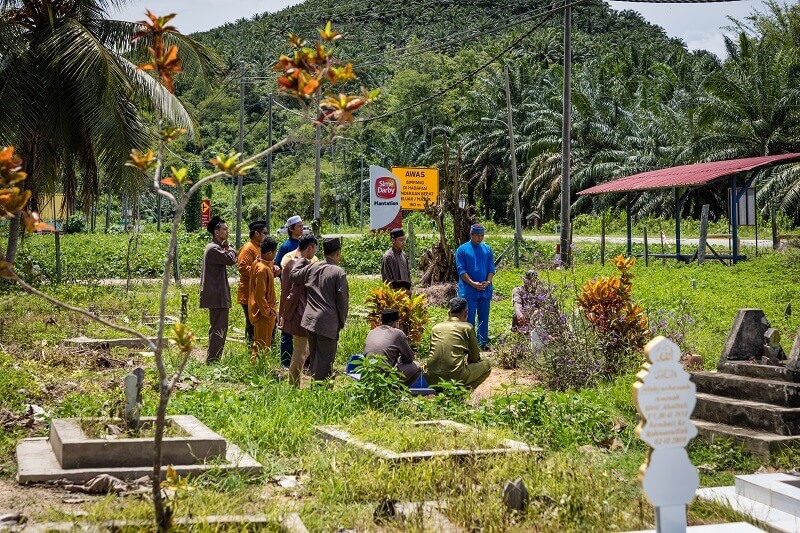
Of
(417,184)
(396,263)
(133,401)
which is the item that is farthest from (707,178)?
(133,401)

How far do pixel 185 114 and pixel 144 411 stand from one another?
13298 millimetres

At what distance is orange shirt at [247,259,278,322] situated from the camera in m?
11.5

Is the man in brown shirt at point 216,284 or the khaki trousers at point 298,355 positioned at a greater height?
the man in brown shirt at point 216,284

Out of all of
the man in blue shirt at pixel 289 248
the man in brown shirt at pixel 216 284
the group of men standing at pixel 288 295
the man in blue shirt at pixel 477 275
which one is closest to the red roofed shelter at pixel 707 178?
the man in blue shirt at pixel 477 275

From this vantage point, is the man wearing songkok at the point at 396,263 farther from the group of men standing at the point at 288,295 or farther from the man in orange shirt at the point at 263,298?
the man in orange shirt at the point at 263,298

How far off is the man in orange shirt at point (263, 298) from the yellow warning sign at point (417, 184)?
15.4 meters

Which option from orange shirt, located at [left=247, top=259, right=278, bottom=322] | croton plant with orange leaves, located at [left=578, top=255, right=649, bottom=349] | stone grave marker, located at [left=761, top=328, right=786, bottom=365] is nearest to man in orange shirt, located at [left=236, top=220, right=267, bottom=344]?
orange shirt, located at [left=247, top=259, right=278, bottom=322]

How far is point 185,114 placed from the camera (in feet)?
66.6

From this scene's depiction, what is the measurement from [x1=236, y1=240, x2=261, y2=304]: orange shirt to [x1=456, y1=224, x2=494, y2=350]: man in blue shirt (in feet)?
10.3

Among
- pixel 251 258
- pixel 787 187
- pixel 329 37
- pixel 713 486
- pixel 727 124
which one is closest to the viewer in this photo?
pixel 329 37

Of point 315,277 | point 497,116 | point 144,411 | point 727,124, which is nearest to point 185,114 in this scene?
point 315,277

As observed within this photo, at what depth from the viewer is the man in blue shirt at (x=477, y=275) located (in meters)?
13.8

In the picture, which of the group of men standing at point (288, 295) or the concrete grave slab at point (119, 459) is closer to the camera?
the concrete grave slab at point (119, 459)

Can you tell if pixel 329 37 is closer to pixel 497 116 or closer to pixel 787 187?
pixel 787 187
